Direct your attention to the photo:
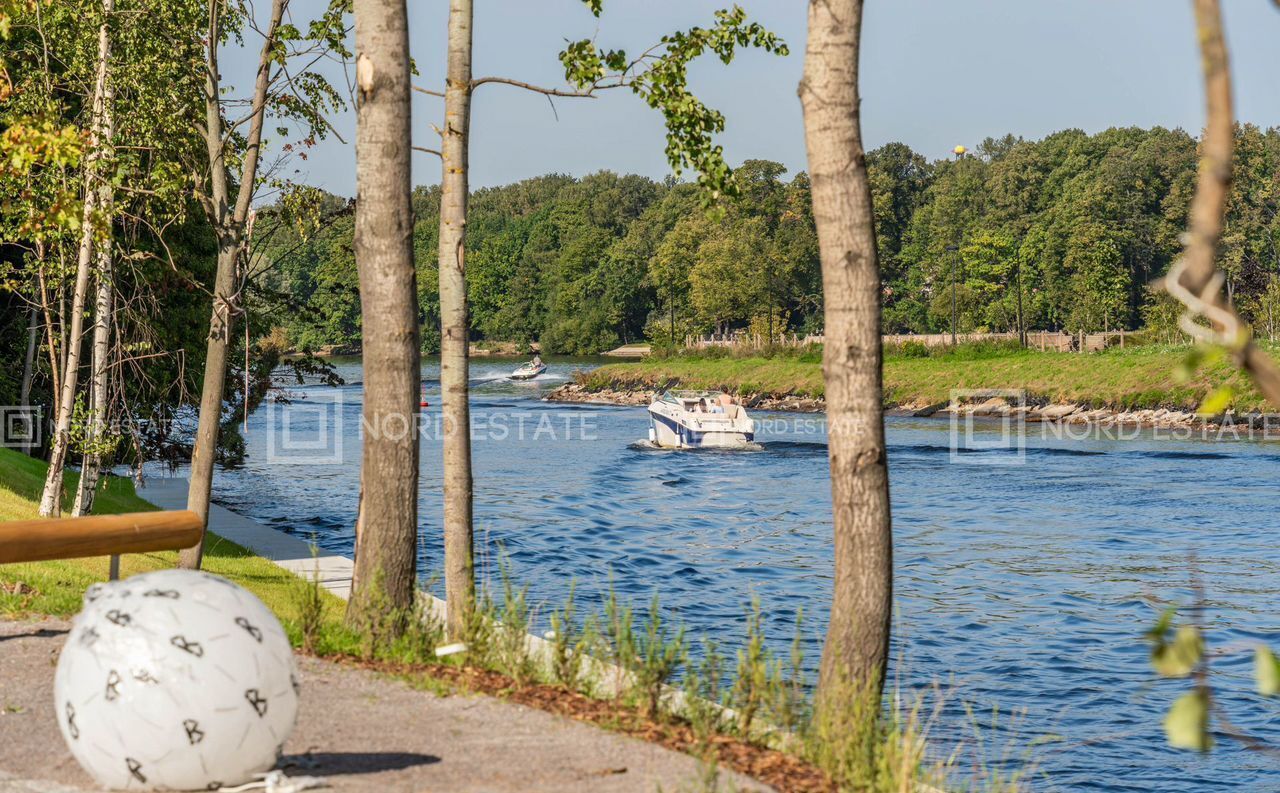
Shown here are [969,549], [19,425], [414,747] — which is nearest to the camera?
[414,747]

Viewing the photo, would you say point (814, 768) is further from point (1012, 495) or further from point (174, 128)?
point (1012, 495)

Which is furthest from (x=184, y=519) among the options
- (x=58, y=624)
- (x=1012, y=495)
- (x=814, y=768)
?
(x=1012, y=495)

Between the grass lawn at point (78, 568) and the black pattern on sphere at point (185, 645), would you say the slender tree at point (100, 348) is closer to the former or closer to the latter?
the grass lawn at point (78, 568)

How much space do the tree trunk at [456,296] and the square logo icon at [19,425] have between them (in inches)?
660

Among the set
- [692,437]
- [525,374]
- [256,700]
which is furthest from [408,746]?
[525,374]

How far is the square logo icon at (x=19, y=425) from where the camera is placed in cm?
2428

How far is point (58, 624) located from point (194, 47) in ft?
26.2

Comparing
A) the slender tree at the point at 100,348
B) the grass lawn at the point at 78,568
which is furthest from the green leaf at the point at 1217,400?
the slender tree at the point at 100,348

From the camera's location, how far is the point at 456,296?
9.83 meters

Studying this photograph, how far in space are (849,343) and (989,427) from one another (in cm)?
5107

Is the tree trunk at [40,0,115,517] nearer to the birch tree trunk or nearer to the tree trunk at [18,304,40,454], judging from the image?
the birch tree trunk

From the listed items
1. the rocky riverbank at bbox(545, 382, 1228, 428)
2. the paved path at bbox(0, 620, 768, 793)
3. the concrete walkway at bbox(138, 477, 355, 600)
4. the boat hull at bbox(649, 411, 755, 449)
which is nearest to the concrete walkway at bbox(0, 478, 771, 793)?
the paved path at bbox(0, 620, 768, 793)

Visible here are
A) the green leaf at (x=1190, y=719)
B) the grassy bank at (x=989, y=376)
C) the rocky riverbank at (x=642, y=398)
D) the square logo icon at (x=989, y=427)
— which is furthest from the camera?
the rocky riverbank at (x=642, y=398)

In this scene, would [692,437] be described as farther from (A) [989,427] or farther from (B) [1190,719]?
(B) [1190,719]
